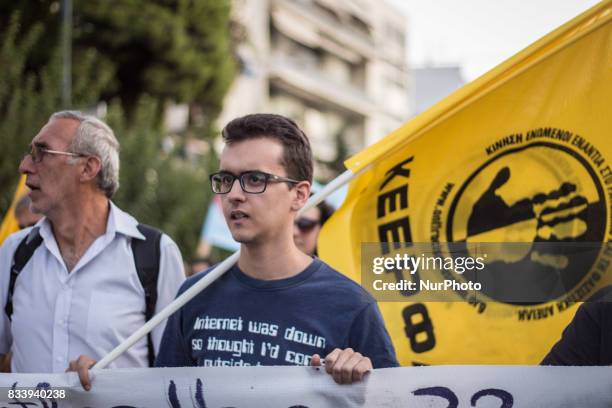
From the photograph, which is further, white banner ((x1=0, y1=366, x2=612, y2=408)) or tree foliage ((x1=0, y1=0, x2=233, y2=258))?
tree foliage ((x1=0, y1=0, x2=233, y2=258))

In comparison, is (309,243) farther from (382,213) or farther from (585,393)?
(585,393)

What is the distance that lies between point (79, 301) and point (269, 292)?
961 mm

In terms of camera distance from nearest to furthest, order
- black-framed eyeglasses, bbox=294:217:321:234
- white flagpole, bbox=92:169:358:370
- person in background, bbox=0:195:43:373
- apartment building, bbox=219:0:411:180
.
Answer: white flagpole, bbox=92:169:358:370 → person in background, bbox=0:195:43:373 → black-framed eyeglasses, bbox=294:217:321:234 → apartment building, bbox=219:0:411:180

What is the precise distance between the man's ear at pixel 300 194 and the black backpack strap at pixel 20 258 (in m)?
1.22

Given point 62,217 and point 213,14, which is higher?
point 213,14

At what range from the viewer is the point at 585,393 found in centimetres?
250

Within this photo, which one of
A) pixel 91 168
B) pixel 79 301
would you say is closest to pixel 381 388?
pixel 79 301

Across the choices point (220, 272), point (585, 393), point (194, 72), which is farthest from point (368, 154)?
point (194, 72)

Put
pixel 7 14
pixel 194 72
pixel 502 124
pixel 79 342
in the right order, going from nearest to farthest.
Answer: pixel 502 124, pixel 79 342, pixel 7 14, pixel 194 72

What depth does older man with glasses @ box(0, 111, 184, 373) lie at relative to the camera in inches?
123

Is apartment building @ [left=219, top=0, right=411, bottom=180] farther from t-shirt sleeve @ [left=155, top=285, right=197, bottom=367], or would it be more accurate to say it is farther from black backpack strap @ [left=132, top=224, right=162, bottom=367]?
t-shirt sleeve @ [left=155, top=285, right=197, bottom=367]

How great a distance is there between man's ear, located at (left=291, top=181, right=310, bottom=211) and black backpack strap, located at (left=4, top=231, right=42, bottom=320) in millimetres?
1218

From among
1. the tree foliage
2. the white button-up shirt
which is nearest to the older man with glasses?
the white button-up shirt

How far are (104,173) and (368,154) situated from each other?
120cm
